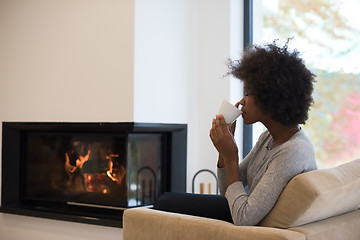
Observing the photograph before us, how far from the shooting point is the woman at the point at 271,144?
1479 mm

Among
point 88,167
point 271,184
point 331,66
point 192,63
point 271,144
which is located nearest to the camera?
point 271,184

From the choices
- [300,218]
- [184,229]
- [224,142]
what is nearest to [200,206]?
[184,229]

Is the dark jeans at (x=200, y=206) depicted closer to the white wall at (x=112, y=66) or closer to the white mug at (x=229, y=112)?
the white mug at (x=229, y=112)

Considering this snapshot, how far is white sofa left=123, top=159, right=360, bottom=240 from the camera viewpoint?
1.37m

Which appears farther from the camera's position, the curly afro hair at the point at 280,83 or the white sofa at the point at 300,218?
the curly afro hair at the point at 280,83

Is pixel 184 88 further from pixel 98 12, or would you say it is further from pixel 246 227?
pixel 246 227

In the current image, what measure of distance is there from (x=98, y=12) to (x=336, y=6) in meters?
1.67

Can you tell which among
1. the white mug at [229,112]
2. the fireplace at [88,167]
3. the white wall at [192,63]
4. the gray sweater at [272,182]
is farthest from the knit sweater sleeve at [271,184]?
the white wall at [192,63]

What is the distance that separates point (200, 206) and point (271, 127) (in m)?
0.38

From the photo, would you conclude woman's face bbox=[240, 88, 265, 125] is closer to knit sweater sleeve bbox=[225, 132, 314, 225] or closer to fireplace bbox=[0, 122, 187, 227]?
knit sweater sleeve bbox=[225, 132, 314, 225]

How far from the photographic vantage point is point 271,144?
174cm

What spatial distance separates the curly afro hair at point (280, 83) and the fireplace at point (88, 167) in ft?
5.33

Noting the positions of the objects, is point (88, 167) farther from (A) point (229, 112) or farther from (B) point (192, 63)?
(A) point (229, 112)

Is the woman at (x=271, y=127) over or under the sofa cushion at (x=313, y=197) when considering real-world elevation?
over
